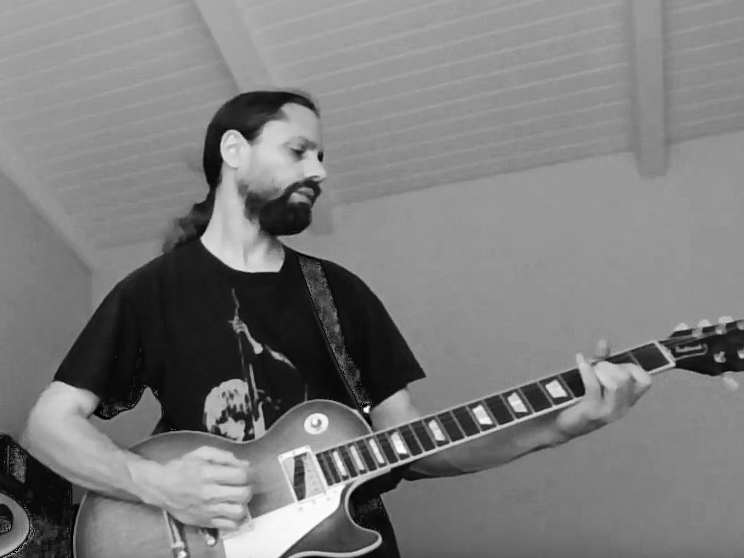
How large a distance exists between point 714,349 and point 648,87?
193 cm

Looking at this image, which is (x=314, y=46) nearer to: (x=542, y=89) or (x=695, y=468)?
(x=542, y=89)

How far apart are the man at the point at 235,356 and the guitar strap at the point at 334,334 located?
0.02 meters

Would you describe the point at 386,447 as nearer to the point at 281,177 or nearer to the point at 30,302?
the point at 281,177

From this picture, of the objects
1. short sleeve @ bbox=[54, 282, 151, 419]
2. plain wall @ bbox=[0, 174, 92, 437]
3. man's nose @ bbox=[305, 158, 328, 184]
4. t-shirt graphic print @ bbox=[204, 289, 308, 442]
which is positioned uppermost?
plain wall @ bbox=[0, 174, 92, 437]

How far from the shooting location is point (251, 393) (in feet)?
4.28

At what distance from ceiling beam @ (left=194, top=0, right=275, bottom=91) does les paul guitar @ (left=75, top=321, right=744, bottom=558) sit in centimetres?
179

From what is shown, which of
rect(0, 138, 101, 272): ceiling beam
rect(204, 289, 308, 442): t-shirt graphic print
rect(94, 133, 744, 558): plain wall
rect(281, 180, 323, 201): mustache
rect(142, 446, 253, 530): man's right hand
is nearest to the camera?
rect(142, 446, 253, 530): man's right hand

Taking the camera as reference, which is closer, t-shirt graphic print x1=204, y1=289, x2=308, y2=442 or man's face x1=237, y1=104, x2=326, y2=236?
t-shirt graphic print x1=204, y1=289, x2=308, y2=442

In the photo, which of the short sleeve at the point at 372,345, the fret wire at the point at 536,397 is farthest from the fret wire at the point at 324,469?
the fret wire at the point at 536,397

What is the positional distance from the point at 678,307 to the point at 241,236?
2.04 metres

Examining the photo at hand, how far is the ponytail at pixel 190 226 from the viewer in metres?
1.49

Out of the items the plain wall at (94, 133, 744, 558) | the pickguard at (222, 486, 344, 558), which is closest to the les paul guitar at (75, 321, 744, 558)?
the pickguard at (222, 486, 344, 558)

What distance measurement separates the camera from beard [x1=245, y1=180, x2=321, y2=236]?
1408mm

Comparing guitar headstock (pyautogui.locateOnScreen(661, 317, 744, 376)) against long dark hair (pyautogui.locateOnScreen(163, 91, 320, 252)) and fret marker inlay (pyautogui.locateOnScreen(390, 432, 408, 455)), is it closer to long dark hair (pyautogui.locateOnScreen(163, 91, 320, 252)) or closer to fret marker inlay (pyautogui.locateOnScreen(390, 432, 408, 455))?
fret marker inlay (pyautogui.locateOnScreen(390, 432, 408, 455))
